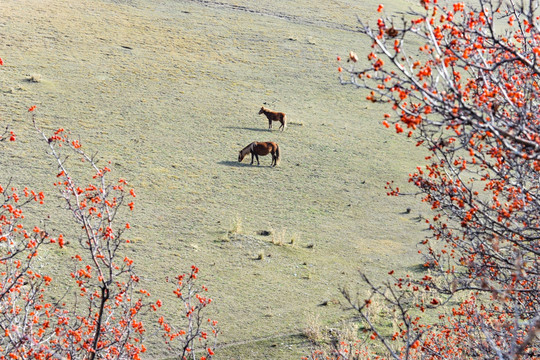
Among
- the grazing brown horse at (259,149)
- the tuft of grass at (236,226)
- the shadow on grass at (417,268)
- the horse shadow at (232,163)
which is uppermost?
the grazing brown horse at (259,149)

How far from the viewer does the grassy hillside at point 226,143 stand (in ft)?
58.3

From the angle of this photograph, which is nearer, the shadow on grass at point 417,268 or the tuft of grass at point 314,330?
Answer: the tuft of grass at point 314,330

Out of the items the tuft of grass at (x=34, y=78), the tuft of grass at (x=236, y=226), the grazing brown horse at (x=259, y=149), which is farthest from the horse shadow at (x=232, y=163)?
the tuft of grass at (x=34, y=78)

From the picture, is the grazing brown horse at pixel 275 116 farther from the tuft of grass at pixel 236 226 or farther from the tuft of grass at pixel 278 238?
the tuft of grass at pixel 278 238

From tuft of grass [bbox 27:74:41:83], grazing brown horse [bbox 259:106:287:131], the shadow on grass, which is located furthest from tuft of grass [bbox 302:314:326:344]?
tuft of grass [bbox 27:74:41:83]

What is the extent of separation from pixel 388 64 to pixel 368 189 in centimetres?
1873

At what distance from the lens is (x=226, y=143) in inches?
1121

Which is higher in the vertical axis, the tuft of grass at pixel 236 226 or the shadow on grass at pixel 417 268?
the shadow on grass at pixel 417 268

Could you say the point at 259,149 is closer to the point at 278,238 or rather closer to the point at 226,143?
the point at 226,143

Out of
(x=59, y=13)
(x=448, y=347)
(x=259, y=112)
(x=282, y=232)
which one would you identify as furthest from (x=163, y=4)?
(x=448, y=347)

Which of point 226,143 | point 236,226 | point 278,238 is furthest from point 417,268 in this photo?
point 226,143

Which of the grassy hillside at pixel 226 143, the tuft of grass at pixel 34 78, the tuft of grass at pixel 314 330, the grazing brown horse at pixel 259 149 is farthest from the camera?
the tuft of grass at pixel 34 78

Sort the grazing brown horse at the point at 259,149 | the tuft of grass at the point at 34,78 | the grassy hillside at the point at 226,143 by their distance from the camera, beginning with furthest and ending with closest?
the tuft of grass at the point at 34,78 → the grazing brown horse at the point at 259,149 → the grassy hillside at the point at 226,143

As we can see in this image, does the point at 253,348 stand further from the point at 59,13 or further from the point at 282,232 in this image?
the point at 59,13
